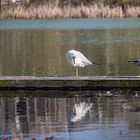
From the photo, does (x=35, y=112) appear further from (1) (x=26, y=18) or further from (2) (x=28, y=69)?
(1) (x=26, y=18)

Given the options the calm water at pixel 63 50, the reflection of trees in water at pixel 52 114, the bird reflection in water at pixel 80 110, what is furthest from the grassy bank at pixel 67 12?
the bird reflection in water at pixel 80 110

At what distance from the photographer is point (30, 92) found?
1518 cm

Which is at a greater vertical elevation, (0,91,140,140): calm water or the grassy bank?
the grassy bank

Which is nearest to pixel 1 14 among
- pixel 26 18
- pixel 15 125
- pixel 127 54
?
pixel 26 18

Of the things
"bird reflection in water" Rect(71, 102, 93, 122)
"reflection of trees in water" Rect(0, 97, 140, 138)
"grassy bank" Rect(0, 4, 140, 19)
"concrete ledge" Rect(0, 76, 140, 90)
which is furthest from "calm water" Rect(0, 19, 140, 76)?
"bird reflection in water" Rect(71, 102, 93, 122)

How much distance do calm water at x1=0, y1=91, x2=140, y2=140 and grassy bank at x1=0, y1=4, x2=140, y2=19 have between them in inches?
1824

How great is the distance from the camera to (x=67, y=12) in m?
63.2

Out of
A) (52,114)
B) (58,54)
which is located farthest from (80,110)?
(58,54)

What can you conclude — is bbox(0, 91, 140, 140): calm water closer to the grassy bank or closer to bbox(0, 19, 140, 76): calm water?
bbox(0, 19, 140, 76): calm water

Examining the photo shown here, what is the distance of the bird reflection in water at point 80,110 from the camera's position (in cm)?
1180

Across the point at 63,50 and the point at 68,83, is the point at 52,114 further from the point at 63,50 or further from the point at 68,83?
the point at 63,50

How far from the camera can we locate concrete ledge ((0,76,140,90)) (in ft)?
49.1

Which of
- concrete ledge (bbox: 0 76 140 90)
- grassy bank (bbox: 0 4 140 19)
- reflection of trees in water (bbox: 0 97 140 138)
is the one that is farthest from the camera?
grassy bank (bbox: 0 4 140 19)

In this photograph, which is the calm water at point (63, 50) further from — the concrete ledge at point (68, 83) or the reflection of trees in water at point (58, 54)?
the concrete ledge at point (68, 83)
